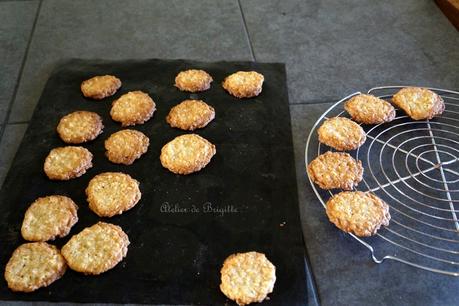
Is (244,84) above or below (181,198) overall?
above

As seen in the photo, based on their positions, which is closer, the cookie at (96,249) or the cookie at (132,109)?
the cookie at (96,249)

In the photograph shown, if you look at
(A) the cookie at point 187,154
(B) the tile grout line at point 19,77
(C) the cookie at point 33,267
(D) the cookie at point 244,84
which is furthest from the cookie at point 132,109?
(C) the cookie at point 33,267

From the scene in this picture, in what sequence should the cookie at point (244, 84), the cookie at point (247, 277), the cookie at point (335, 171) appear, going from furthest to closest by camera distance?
1. the cookie at point (244, 84)
2. the cookie at point (335, 171)
3. the cookie at point (247, 277)

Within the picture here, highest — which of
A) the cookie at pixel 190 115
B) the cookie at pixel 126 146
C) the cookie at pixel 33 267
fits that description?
the cookie at pixel 190 115

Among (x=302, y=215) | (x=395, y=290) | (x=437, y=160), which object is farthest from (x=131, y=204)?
(x=437, y=160)

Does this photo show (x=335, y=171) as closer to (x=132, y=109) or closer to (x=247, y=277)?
(x=247, y=277)

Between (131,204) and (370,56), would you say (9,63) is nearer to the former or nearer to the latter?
(131,204)

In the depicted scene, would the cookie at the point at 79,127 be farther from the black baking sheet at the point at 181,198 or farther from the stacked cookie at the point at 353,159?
the stacked cookie at the point at 353,159

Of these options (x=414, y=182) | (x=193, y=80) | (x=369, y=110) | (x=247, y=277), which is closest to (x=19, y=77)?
(x=193, y=80)

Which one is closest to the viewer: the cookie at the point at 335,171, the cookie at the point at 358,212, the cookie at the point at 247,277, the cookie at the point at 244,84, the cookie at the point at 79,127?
the cookie at the point at 247,277
